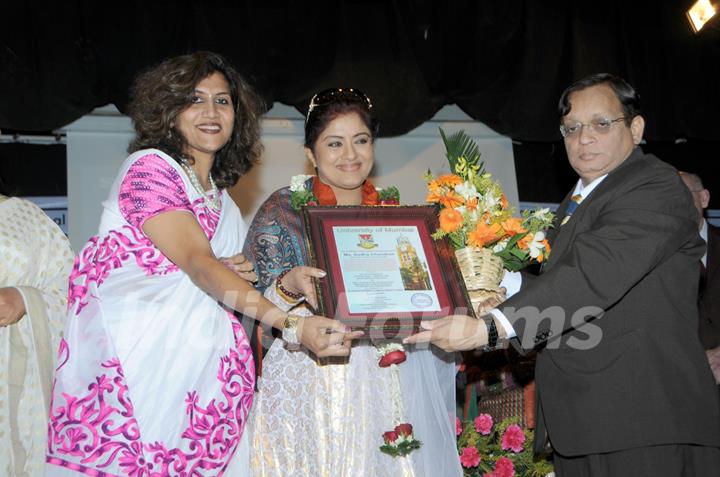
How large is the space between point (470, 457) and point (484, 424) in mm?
195

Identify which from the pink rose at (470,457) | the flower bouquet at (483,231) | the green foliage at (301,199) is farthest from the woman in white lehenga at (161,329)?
the pink rose at (470,457)

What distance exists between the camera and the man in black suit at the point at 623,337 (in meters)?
2.76

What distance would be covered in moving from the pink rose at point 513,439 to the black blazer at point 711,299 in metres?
1.57

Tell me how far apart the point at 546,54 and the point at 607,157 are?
3.05 metres

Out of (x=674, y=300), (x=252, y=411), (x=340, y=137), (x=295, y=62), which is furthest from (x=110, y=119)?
(x=674, y=300)

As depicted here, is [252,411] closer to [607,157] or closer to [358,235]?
[358,235]

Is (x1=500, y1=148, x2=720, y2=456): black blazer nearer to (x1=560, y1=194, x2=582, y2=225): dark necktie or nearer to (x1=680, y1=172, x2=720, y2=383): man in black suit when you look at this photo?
(x1=560, y1=194, x2=582, y2=225): dark necktie

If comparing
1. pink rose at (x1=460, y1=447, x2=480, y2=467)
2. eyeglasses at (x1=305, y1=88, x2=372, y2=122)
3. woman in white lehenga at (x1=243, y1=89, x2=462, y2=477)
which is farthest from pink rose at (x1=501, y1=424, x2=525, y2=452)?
eyeglasses at (x1=305, y1=88, x2=372, y2=122)

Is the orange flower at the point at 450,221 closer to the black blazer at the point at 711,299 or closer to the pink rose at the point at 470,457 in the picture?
the pink rose at the point at 470,457

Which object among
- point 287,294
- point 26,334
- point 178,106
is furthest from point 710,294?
point 26,334

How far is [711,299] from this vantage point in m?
5.23

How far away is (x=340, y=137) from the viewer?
11.4 feet

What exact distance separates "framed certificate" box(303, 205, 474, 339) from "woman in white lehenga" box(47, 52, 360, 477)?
0.13 meters

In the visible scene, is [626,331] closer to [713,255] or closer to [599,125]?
[599,125]
